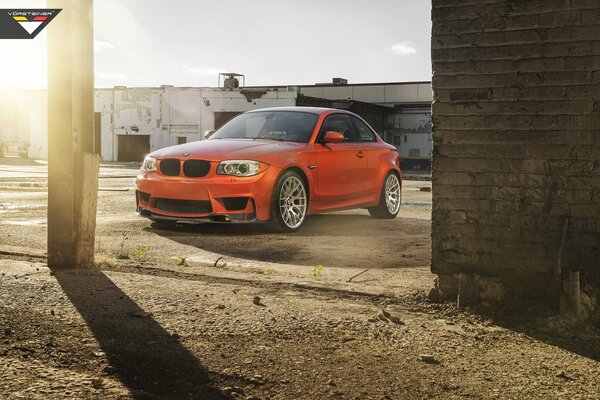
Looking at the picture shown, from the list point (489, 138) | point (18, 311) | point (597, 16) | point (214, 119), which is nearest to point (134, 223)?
point (18, 311)

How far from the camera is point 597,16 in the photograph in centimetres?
428

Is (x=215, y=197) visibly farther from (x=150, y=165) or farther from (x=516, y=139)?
(x=516, y=139)

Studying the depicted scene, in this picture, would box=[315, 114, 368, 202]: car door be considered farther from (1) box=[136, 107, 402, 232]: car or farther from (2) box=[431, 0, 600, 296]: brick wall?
(2) box=[431, 0, 600, 296]: brick wall

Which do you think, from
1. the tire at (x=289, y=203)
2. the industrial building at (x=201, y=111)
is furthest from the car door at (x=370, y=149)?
the industrial building at (x=201, y=111)

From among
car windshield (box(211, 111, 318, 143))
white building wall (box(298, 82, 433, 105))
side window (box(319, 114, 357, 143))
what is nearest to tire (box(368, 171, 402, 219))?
side window (box(319, 114, 357, 143))

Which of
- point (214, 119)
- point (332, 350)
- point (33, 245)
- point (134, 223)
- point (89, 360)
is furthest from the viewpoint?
point (214, 119)

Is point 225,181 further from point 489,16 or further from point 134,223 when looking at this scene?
point 489,16

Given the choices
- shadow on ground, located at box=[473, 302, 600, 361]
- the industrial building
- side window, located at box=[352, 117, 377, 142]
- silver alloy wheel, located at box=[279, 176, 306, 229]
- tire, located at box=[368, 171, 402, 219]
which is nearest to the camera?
shadow on ground, located at box=[473, 302, 600, 361]

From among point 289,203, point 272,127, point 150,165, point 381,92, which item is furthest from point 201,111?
point 289,203

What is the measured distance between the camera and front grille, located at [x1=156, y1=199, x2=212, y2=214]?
838 centimetres

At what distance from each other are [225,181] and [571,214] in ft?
15.0

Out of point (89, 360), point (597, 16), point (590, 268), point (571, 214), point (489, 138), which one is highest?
point (597, 16)

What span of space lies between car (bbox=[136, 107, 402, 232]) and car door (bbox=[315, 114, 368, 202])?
0.01 meters

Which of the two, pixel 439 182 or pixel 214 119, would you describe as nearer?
pixel 439 182
